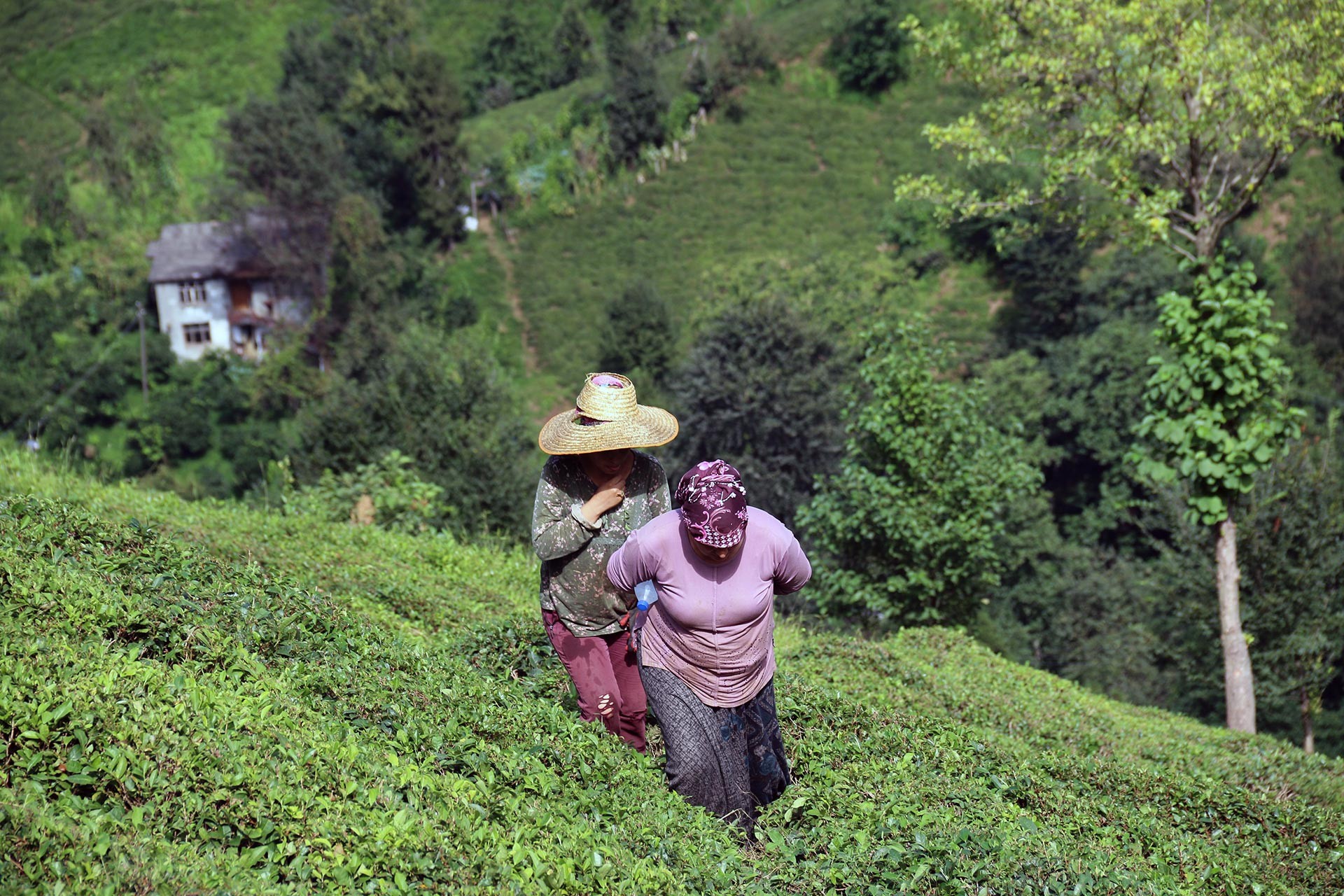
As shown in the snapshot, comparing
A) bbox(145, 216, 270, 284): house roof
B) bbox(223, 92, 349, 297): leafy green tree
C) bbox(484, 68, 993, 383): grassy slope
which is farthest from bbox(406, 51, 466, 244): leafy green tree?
bbox(145, 216, 270, 284): house roof

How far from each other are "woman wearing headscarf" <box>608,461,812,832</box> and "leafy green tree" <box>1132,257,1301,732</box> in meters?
7.84

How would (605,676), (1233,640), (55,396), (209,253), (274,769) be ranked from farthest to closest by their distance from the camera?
(209,253), (55,396), (1233,640), (605,676), (274,769)

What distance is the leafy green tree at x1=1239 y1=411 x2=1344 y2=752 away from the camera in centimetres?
2033

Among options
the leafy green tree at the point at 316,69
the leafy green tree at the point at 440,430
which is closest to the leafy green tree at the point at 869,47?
the leafy green tree at the point at 316,69

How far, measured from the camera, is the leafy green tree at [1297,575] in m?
20.3

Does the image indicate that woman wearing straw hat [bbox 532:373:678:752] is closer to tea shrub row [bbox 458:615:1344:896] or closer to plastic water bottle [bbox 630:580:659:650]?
plastic water bottle [bbox 630:580:659:650]

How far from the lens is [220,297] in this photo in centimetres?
4928


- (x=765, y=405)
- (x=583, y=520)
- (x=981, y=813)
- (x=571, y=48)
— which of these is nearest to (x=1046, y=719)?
(x=981, y=813)

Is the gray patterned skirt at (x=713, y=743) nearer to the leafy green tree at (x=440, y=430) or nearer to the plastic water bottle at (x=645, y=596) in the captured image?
the plastic water bottle at (x=645, y=596)

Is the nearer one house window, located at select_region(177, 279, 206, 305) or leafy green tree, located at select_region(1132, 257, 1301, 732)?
leafy green tree, located at select_region(1132, 257, 1301, 732)

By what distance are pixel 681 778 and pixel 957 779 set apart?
75.2 inches

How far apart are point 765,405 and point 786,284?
1143 centimetres

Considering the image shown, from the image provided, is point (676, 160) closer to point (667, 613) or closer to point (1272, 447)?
point (1272, 447)

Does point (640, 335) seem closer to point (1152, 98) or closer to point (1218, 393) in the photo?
point (1152, 98)
